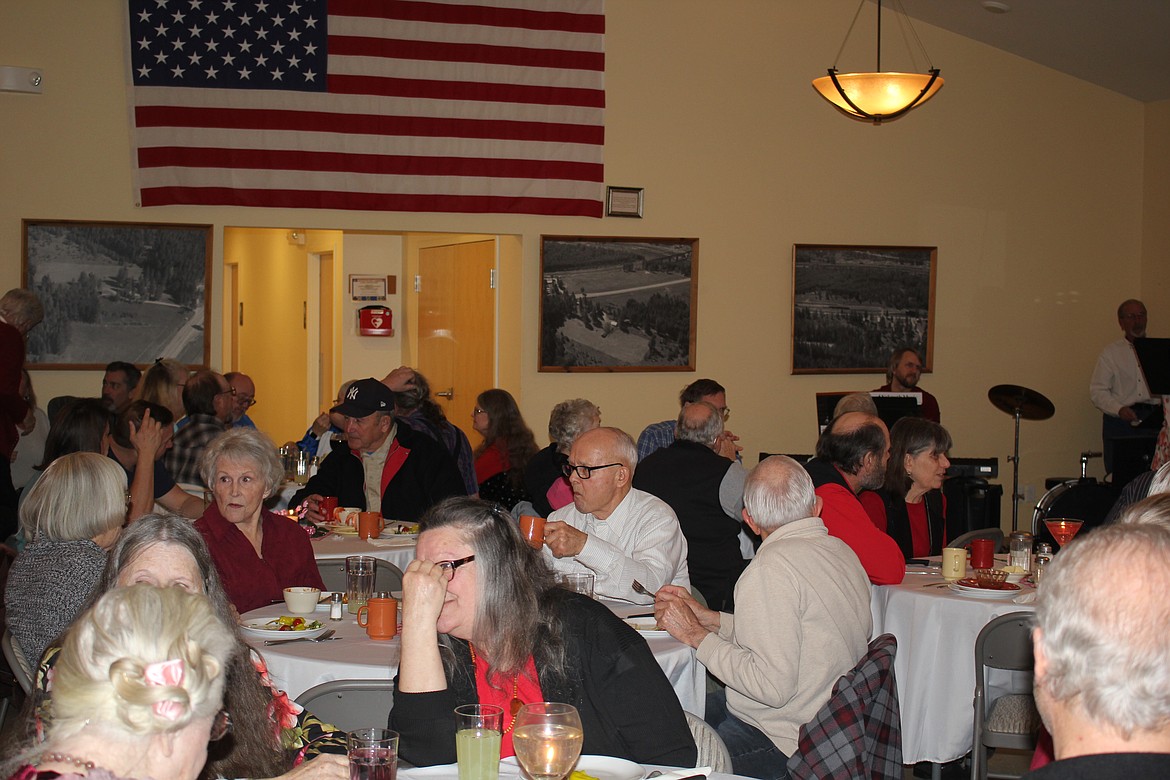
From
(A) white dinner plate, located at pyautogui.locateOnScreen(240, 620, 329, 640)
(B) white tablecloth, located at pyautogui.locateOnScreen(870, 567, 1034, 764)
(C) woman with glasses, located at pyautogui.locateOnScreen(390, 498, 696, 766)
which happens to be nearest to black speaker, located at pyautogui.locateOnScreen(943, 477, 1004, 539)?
(B) white tablecloth, located at pyautogui.locateOnScreen(870, 567, 1034, 764)

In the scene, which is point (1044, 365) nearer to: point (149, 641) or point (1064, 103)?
point (1064, 103)

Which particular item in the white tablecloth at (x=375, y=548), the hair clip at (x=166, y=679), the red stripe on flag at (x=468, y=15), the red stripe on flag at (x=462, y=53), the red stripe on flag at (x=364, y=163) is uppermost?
Answer: the red stripe on flag at (x=468, y=15)

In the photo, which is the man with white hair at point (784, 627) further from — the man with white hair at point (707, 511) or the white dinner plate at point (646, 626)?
the man with white hair at point (707, 511)

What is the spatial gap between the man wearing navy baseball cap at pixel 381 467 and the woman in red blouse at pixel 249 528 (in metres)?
1.69

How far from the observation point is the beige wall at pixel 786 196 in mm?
7918

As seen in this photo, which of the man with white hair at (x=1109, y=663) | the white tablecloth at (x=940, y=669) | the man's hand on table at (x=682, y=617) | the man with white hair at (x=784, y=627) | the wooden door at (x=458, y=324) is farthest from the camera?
the wooden door at (x=458, y=324)

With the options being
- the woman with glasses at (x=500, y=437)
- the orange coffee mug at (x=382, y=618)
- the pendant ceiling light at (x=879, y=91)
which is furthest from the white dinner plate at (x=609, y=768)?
the pendant ceiling light at (x=879, y=91)

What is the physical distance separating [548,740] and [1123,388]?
9341 millimetres

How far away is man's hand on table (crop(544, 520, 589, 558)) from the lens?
12.7ft

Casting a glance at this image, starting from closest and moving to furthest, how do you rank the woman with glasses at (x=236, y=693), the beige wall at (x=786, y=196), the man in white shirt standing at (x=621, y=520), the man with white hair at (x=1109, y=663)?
the man with white hair at (x=1109, y=663) < the woman with glasses at (x=236, y=693) < the man in white shirt standing at (x=621, y=520) < the beige wall at (x=786, y=196)

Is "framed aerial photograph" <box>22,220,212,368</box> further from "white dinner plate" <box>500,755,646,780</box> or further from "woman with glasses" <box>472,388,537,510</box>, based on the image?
"white dinner plate" <box>500,755,646,780</box>

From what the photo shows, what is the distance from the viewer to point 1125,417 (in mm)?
9789

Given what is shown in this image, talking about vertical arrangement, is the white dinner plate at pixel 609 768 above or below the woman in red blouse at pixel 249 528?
below

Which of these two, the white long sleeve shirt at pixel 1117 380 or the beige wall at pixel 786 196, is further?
the white long sleeve shirt at pixel 1117 380
